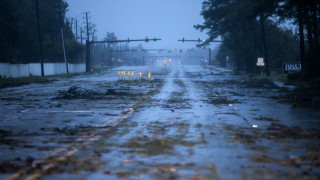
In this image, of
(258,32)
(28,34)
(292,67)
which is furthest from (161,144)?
(28,34)

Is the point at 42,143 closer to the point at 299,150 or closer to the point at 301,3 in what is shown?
the point at 299,150

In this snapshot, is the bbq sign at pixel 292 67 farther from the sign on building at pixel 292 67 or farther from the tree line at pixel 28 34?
the tree line at pixel 28 34

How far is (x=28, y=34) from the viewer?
111188 mm

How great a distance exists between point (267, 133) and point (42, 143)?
5888 millimetres

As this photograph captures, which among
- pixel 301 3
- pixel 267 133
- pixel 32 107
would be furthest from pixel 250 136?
pixel 301 3

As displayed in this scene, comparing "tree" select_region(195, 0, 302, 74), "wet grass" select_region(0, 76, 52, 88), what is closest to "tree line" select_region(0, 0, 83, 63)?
"tree" select_region(195, 0, 302, 74)

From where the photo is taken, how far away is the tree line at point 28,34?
9175 centimetres

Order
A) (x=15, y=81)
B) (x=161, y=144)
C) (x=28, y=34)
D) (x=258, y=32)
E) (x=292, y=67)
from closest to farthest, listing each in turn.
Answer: (x=161, y=144), (x=292, y=67), (x=15, y=81), (x=258, y=32), (x=28, y=34)

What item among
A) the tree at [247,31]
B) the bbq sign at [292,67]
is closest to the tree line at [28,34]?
the tree at [247,31]

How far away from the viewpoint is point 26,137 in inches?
541

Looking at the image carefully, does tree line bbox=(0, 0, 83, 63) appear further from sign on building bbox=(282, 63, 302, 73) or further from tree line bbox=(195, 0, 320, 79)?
sign on building bbox=(282, 63, 302, 73)

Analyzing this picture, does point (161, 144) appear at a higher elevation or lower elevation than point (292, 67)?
lower

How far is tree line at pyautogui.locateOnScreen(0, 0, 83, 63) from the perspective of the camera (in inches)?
3612

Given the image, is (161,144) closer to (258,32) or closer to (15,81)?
(15,81)
